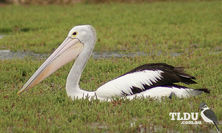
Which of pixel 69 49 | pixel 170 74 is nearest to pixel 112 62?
pixel 69 49

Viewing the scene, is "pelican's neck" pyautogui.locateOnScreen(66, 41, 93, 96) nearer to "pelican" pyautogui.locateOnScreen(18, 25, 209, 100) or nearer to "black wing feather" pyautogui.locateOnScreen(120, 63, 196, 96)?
"pelican" pyautogui.locateOnScreen(18, 25, 209, 100)

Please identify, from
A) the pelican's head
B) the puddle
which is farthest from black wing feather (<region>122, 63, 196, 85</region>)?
the puddle

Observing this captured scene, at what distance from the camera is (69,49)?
7.35m

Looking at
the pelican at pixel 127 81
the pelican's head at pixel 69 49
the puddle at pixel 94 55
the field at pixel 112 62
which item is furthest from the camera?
the puddle at pixel 94 55

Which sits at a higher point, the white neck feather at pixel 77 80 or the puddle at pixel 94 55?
the puddle at pixel 94 55

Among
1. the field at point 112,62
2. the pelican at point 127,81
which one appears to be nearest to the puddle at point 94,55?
the field at point 112,62

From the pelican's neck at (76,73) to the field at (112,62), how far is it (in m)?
0.21

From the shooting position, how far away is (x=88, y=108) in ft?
21.9

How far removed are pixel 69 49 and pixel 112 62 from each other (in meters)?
3.63

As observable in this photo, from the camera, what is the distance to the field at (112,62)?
20.3 ft

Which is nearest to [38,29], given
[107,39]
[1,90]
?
[107,39]

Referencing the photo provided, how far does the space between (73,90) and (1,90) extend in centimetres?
197

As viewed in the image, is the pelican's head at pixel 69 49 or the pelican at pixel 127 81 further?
the pelican's head at pixel 69 49

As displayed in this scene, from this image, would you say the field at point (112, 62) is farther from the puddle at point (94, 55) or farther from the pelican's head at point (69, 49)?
the pelican's head at point (69, 49)
